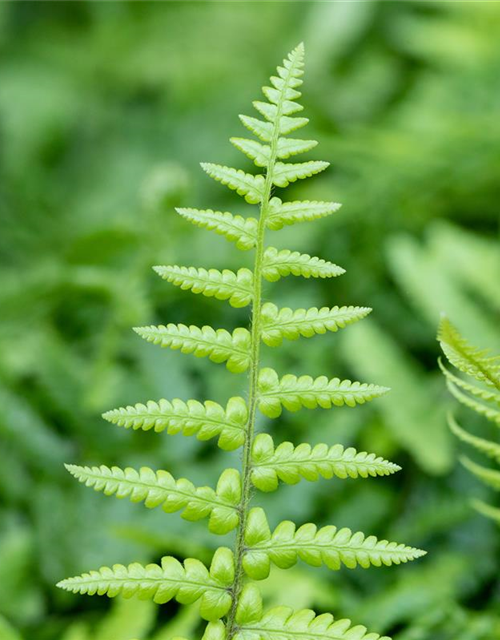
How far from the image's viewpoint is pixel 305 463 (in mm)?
745

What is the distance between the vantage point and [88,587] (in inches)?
26.9

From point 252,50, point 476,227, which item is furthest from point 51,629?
point 252,50

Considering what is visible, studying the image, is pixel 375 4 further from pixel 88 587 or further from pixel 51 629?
pixel 88 587

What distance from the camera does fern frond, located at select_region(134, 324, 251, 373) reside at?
0.75 metres

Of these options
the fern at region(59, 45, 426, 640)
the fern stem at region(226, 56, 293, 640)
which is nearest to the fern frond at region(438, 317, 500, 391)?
the fern at region(59, 45, 426, 640)

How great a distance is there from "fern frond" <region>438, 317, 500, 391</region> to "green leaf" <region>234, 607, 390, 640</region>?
0.25 meters

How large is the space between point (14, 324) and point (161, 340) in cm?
96

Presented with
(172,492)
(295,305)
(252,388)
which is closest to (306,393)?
(252,388)

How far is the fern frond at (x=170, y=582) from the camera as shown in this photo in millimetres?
694

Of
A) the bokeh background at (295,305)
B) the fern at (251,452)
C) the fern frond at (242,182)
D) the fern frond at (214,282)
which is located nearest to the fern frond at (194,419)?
the fern at (251,452)

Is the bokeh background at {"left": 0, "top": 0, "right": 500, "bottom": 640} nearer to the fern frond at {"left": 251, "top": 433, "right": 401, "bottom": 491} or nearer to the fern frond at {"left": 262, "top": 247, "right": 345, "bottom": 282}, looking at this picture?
the fern frond at {"left": 251, "top": 433, "right": 401, "bottom": 491}

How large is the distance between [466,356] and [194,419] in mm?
272

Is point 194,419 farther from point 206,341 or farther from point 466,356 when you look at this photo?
point 466,356

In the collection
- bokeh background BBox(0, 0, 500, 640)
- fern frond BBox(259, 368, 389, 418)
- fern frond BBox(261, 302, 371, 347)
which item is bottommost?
bokeh background BBox(0, 0, 500, 640)
